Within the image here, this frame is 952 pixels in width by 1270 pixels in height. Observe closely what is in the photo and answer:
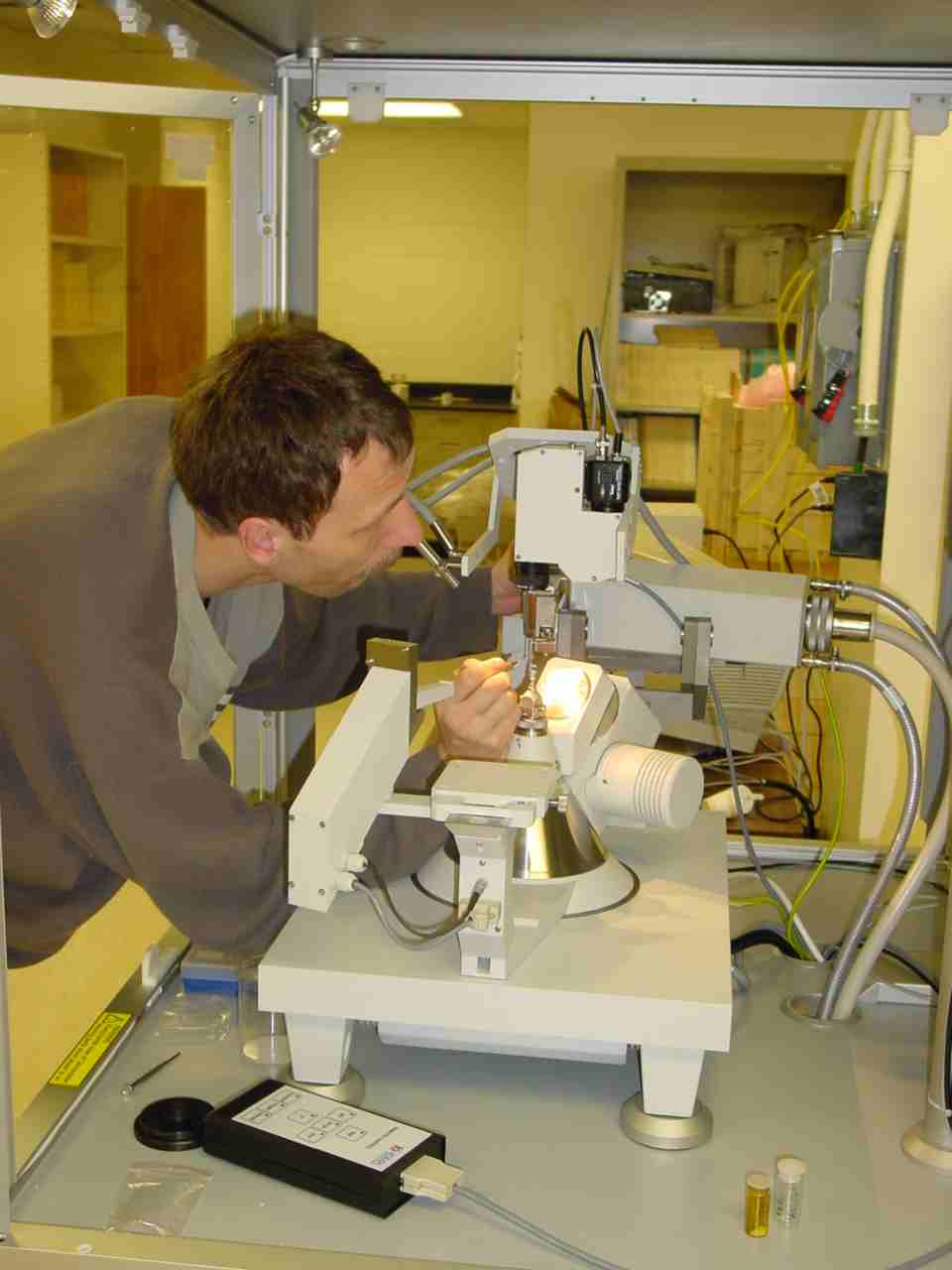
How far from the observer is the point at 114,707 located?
1.08m

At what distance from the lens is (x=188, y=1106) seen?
3.37 ft

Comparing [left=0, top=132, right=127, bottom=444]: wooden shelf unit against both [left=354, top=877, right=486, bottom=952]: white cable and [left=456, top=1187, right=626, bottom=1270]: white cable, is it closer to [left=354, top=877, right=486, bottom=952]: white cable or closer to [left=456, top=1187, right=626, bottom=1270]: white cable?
[left=354, top=877, right=486, bottom=952]: white cable

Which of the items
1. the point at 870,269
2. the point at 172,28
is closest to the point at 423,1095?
the point at 172,28

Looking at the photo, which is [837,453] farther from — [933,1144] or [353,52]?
[933,1144]

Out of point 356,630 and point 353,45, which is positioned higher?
point 353,45

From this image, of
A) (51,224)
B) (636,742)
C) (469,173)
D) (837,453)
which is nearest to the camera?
(636,742)

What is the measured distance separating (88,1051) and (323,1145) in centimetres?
26

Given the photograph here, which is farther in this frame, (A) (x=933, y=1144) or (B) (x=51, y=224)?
(B) (x=51, y=224)

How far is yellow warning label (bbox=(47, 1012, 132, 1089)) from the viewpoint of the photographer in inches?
42.7

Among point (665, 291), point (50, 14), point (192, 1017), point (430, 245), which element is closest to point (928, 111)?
point (50, 14)

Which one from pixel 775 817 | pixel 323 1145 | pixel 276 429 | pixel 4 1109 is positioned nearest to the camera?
pixel 4 1109

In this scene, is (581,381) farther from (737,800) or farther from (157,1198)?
(157,1198)

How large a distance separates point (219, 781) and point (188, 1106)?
25 cm

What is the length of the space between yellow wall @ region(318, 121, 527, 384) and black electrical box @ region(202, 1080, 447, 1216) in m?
7.85
